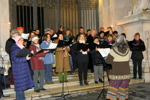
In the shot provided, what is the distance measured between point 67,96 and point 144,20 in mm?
4707

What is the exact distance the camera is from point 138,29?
330 inches

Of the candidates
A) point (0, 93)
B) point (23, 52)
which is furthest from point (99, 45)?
point (0, 93)

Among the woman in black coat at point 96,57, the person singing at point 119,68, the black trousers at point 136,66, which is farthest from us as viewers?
the black trousers at point 136,66

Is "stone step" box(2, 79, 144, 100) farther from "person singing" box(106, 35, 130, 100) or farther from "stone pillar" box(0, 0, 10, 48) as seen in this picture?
"stone pillar" box(0, 0, 10, 48)

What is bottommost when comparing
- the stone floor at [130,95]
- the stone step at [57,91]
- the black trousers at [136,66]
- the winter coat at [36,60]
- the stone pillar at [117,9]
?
the stone floor at [130,95]

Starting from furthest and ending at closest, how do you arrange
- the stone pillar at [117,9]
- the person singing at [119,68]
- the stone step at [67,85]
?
the stone pillar at [117,9], the stone step at [67,85], the person singing at [119,68]

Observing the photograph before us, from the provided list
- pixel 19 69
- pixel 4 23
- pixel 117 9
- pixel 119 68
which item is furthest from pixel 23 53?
pixel 117 9

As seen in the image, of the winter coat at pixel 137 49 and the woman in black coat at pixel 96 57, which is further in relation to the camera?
the winter coat at pixel 137 49

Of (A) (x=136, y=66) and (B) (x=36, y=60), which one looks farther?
(A) (x=136, y=66)

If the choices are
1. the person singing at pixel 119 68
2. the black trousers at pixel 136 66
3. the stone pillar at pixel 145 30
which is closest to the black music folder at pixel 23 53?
the person singing at pixel 119 68

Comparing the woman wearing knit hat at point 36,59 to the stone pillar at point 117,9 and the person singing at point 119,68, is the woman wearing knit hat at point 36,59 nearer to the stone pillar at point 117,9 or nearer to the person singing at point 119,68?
the person singing at point 119,68

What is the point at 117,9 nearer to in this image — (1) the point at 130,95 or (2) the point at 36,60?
(1) the point at 130,95

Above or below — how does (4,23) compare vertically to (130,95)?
above

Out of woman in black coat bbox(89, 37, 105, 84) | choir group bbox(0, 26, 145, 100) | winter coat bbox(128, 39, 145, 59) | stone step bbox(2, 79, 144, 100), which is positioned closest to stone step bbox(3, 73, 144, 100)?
stone step bbox(2, 79, 144, 100)
